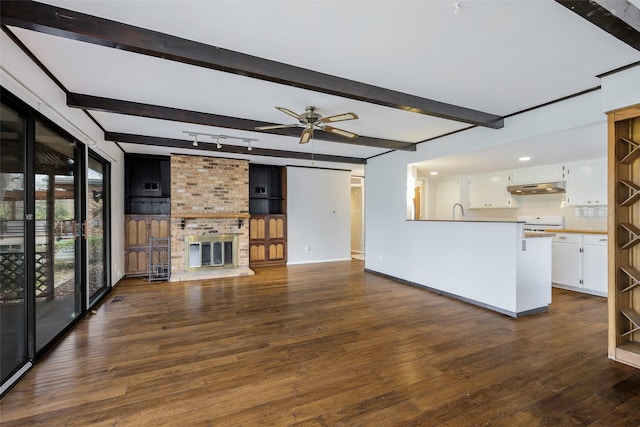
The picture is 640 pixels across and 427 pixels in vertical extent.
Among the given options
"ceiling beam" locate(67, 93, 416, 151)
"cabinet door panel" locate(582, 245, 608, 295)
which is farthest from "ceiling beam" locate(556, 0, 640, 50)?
"cabinet door panel" locate(582, 245, 608, 295)

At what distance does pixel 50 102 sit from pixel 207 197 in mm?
3684

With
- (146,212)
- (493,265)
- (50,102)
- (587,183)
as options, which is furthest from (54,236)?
(587,183)

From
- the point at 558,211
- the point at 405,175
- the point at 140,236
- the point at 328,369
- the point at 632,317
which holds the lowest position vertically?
the point at 328,369

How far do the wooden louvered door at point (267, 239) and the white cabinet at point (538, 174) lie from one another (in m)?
5.09

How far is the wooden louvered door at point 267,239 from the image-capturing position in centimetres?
703

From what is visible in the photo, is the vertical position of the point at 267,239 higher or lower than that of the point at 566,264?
higher

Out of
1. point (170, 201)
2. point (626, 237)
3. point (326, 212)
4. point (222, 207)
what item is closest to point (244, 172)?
point (222, 207)

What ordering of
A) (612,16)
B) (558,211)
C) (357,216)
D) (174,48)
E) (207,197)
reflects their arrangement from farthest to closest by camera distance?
(357,216) < (207,197) < (558,211) < (174,48) < (612,16)

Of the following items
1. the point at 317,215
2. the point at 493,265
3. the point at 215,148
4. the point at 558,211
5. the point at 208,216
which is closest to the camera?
the point at 493,265

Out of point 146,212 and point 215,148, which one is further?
point 146,212

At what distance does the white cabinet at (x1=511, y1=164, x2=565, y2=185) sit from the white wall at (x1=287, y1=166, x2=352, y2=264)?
3873 mm

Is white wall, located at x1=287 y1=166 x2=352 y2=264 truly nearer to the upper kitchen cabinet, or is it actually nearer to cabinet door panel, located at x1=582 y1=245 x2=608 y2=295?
the upper kitchen cabinet

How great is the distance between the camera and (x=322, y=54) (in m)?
2.33

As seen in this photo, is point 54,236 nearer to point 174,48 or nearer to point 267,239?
point 174,48
